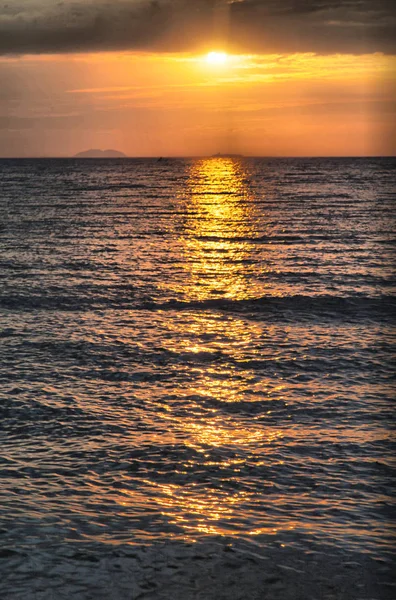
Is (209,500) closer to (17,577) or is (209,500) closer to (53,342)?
(17,577)

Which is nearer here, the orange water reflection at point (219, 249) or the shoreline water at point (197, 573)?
the shoreline water at point (197, 573)

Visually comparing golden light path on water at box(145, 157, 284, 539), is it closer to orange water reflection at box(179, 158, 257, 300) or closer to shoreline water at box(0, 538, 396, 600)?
orange water reflection at box(179, 158, 257, 300)

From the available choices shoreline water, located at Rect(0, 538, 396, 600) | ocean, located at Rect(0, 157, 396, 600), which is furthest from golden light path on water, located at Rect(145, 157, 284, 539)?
shoreline water, located at Rect(0, 538, 396, 600)

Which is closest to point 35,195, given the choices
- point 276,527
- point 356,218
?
point 356,218

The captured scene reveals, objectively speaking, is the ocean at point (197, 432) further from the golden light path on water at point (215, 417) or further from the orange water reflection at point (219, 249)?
the orange water reflection at point (219, 249)

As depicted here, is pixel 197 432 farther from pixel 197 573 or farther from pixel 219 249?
pixel 219 249

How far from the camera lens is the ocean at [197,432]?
9172 mm

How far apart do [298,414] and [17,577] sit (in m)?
7.75

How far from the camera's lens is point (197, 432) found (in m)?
14.0

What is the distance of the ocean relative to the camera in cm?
917

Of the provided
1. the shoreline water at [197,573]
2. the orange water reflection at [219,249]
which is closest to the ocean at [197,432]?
the shoreline water at [197,573]

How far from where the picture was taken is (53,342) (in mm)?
21109

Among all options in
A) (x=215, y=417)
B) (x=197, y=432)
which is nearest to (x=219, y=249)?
(x=215, y=417)

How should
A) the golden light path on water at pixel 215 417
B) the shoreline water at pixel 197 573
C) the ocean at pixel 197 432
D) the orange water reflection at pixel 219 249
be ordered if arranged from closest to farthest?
the shoreline water at pixel 197 573 < the ocean at pixel 197 432 < the golden light path on water at pixel 215 417 < the orange water reflection at pixel 219 249
